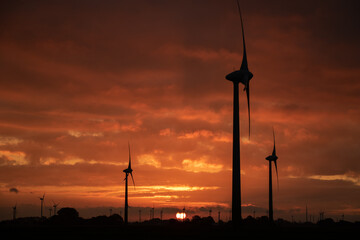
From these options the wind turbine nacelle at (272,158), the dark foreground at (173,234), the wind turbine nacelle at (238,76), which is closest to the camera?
the dark foreground at (173,234)

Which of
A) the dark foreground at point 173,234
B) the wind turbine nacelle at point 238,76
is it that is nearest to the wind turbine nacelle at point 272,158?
the dark foreground at point 173,234

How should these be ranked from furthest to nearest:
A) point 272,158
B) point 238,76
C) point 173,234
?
point 272,158
point 238,76
point 173,234

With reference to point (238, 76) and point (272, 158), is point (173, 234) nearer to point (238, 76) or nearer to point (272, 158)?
point (238, 76)

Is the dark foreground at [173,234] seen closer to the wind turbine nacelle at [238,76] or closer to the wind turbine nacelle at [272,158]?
the wind turbine nacelle at [238,76]

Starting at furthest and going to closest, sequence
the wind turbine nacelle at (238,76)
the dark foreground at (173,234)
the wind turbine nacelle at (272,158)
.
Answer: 1. the wind turbine nacelle at (272,158)
2. the wind turbine nacelle at (238,76)
3. the dark foreground at (173,234)

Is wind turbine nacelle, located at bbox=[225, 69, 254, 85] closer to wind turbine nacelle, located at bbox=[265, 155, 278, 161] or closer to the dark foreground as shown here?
the dark foreground

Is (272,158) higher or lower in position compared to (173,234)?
higher

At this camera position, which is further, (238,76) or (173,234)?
(238,76)

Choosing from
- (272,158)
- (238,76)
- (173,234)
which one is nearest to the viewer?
(173,234)

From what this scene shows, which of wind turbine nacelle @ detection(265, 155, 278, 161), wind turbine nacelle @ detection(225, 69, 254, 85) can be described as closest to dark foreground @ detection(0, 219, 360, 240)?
wind turbine nacelle @ detection(225, 69, 254, 85)

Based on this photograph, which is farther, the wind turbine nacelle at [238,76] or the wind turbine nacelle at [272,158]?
the wind turbine nacelle at [272,158]

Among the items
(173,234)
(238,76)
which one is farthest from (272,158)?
(173,234)

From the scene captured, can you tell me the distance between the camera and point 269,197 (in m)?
130

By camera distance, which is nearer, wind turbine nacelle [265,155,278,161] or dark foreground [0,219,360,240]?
dark foreground [0,219,360,240]
